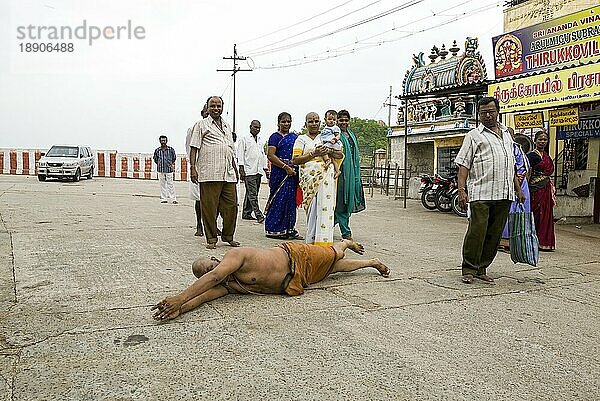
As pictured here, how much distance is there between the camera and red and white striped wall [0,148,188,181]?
99.9 ft

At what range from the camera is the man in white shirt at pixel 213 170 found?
7.10 metres

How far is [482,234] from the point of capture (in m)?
5.57

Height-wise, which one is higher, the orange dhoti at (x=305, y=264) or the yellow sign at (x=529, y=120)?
the yellow sign at (x=529, y=120)

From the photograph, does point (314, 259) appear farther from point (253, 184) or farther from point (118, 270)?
point (253, 184)

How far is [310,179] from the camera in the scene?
6.96m

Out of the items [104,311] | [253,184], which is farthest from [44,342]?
[253,184]

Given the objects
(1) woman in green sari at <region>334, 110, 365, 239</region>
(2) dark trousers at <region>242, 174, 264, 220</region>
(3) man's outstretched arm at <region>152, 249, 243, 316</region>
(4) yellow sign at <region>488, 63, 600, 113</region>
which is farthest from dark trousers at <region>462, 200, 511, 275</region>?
(2) dark trousers at <region>242, 174, 264, 220</region>

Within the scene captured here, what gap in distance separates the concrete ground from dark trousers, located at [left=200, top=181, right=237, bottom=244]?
20.7 inches

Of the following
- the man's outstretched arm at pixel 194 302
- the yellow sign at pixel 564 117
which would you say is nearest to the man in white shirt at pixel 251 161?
the yellow sign at pixel 564 117

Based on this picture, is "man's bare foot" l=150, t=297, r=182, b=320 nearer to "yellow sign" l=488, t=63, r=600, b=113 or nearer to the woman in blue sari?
the woman in blue sari

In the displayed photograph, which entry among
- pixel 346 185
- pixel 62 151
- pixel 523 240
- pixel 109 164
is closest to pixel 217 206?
pixel 346 185

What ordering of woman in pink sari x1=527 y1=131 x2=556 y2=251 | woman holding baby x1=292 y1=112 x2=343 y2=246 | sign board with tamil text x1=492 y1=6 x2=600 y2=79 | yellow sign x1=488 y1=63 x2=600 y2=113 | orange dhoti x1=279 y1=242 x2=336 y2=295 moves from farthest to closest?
1. sign board with tamil text x1=492 y1=6 x2=600 y2=79
2. yellow sign x1=488 y1=63 x2=600 y2=113
3. woman in pink sari x1=527 y1=131 x2=556 y2=251
4. woman holding baby x1=292 y1=112 x2=343 y2=246
5. orange dhoti x1=279 y1=242 x2=336 y2=295

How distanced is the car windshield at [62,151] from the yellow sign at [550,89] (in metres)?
18.6

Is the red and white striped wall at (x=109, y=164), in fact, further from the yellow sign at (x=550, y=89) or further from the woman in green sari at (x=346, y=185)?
the woman in green sari at (x=346, y=185)
